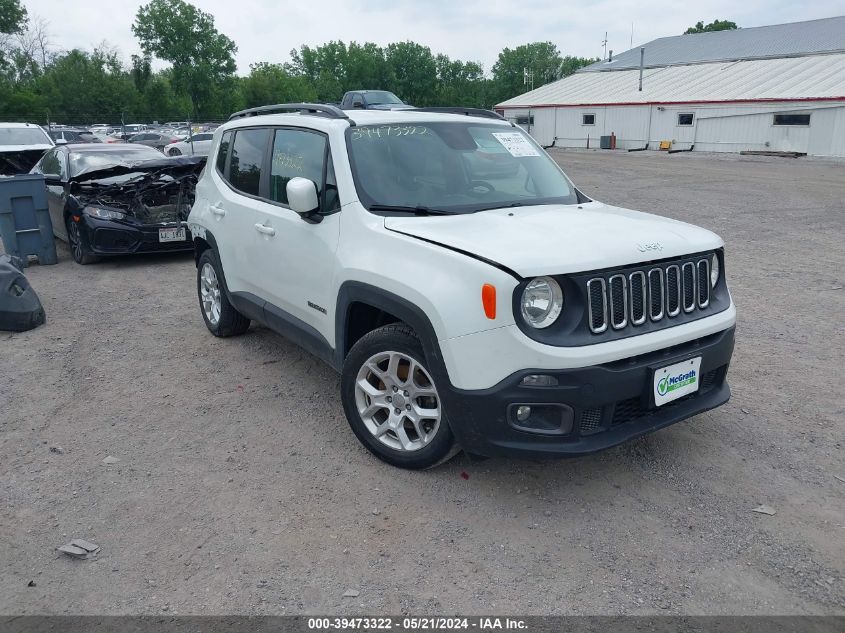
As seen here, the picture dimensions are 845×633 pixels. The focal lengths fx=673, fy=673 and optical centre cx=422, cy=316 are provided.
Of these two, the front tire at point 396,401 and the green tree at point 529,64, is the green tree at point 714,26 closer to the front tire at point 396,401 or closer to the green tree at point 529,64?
the green tree at point 529,64

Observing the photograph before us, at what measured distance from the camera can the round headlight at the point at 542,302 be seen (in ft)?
10.0

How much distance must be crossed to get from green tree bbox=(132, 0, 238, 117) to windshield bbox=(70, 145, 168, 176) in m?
63.3

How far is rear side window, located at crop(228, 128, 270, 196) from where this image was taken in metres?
4.92

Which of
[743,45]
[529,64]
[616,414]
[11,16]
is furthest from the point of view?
[529,64]

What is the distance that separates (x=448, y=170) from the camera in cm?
418

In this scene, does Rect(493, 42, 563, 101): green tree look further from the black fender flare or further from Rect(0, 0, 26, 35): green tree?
the black fender flare

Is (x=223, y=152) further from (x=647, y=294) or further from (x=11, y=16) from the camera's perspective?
(x=11, y=16)

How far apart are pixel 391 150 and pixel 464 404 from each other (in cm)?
179

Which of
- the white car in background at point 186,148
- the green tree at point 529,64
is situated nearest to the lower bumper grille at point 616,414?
the white car in background at point 186,148

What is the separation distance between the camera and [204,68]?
67.9 m

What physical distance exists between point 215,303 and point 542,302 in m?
3.81

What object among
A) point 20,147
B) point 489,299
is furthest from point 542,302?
point 20,147

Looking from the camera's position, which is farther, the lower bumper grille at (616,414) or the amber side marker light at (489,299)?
the lower bumper grille at (616,414)

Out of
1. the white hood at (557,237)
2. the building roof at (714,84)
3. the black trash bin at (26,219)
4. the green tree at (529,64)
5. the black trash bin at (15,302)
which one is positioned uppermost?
the green tree at (529,64)
